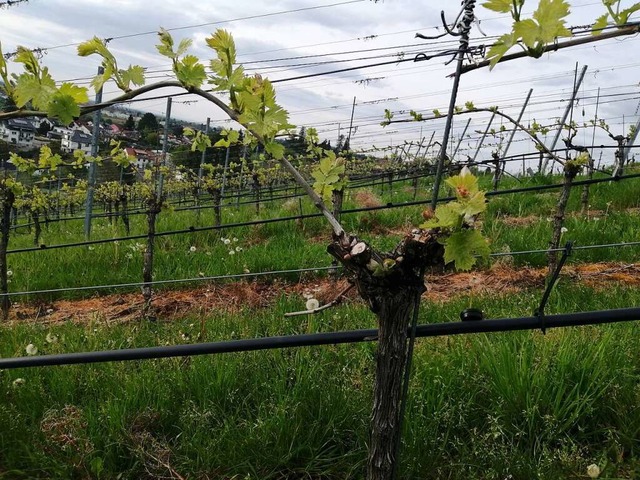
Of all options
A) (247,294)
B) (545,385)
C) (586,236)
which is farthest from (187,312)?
(586,236)

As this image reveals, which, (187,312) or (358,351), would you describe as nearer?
(358,351)

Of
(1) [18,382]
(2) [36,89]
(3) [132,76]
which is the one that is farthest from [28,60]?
(1) [18,382]

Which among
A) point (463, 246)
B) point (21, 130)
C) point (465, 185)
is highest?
point (21, 130)

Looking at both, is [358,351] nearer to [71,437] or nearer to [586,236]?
[71,437]

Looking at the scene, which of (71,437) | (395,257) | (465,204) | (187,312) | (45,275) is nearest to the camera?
(465,204)

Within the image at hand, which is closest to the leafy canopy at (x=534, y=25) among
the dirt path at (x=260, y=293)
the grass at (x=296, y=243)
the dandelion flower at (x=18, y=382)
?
the dandelion flower at (x=18, y=382)

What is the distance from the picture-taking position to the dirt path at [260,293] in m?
4.21

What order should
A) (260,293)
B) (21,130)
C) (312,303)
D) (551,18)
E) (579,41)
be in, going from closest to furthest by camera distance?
(551,18)
(579,41)
(312,303)
(260,293)
(21,130)

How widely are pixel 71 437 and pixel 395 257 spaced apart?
1644mm

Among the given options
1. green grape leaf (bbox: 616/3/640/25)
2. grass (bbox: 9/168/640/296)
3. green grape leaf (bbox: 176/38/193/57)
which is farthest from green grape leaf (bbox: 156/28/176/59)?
grass (bbox: 9/168/640/296)

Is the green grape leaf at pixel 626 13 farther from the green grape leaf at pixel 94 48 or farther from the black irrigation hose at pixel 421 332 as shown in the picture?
the green grape leaf at pixel 94 48

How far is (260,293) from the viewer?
194 inches

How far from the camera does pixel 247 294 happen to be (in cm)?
476

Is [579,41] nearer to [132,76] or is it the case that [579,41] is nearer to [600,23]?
[600,23]
